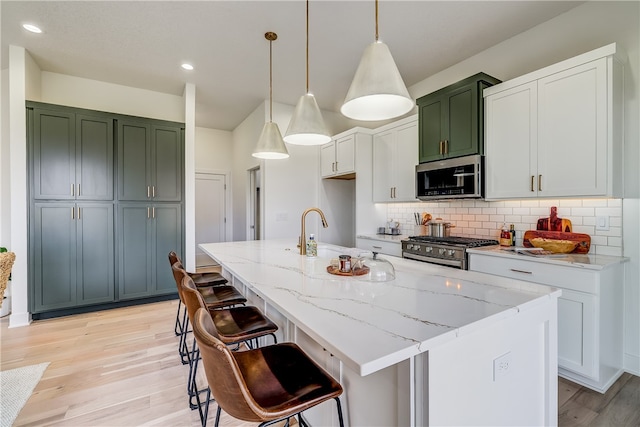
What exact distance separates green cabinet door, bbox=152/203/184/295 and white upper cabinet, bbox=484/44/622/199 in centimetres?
384

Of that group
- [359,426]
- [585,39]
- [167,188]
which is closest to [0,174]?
[167,188]

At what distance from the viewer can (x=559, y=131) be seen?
7.54 feet

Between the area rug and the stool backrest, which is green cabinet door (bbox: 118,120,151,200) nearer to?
the area rug

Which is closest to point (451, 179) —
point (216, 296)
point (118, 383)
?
point (216, 296)

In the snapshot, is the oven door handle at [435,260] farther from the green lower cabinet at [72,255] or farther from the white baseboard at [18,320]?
the white baseboard at [18,320]

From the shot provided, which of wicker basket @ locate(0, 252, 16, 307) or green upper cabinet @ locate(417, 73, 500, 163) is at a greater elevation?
green upper cabinet @ locate(417, 73, 500, 163)

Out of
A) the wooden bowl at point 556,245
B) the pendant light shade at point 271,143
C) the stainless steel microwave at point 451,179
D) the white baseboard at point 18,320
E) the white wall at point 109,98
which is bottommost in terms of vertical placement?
the white baseboard at point 18,320

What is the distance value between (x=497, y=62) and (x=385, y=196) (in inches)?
75.4

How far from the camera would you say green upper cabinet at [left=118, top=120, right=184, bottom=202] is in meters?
3.69

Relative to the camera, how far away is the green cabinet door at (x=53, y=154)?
3234mm

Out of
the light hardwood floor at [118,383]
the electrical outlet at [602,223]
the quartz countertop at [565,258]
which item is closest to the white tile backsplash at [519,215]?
the electrical outlet at [602,223]

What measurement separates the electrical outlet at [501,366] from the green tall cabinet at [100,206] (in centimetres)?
395

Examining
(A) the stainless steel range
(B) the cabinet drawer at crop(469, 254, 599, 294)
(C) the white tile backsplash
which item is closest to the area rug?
(A) the stainless steel range

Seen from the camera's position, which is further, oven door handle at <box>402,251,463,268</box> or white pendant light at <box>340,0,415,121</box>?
oven door handle at <box>402,251,463,268</box>
